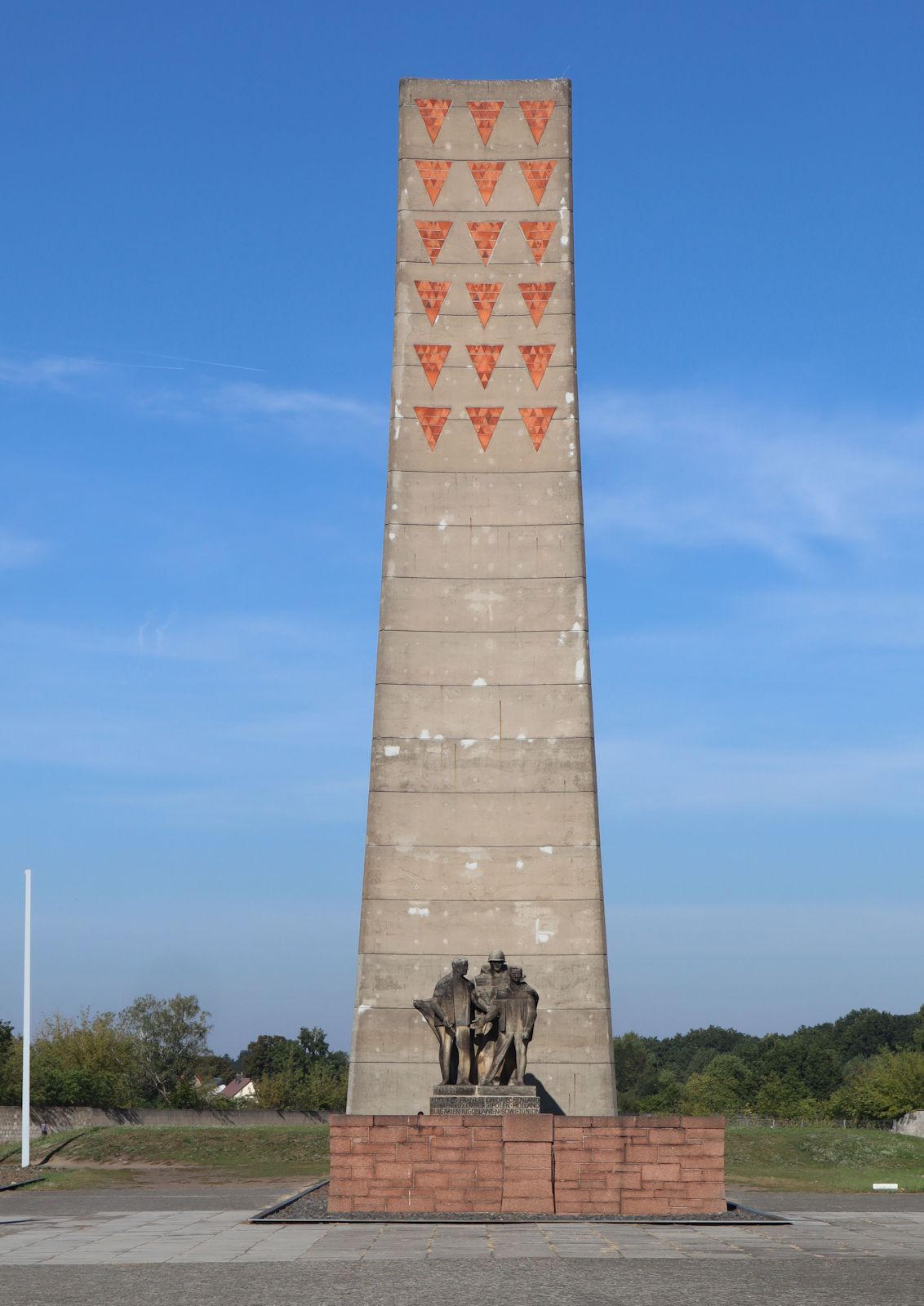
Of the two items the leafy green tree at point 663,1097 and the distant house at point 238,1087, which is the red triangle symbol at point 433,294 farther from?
the distant house at point 238,1087

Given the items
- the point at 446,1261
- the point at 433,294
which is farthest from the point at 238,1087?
the point at 446,1261

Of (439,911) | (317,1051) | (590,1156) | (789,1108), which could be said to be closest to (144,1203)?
(439,911)

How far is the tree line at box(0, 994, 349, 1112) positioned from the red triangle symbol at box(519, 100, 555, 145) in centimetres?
3638

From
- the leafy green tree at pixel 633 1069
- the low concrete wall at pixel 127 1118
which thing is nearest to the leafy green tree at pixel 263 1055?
the leafy green tree at pixel 633 1069

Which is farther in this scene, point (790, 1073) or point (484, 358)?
point (790, 1073)

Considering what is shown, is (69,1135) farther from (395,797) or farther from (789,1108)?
(789,1108)

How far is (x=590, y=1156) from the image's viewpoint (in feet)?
61.4

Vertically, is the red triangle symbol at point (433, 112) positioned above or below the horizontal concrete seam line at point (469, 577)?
above

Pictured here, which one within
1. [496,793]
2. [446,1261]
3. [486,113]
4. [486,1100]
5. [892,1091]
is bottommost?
[892,1091]

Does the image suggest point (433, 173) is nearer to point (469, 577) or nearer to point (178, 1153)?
point (469, 577)

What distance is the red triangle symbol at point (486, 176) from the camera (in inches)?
1164

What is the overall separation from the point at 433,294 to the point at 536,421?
11.1ft

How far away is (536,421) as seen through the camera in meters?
28.4

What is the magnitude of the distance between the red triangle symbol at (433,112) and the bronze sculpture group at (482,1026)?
17.8m
